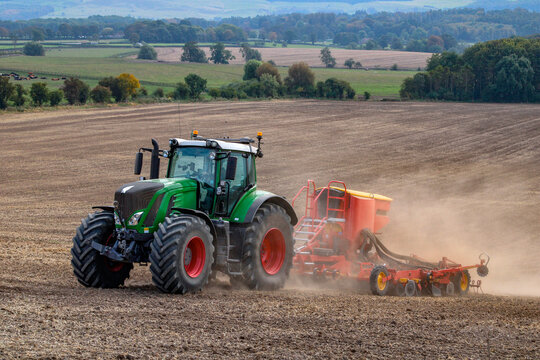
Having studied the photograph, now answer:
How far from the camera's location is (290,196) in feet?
89.4

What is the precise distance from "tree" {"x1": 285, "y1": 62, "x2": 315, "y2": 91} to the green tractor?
211 feet

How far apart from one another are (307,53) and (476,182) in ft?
446

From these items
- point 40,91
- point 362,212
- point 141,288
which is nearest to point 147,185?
point 141,288

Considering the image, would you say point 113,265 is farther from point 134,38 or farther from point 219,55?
point 134,38

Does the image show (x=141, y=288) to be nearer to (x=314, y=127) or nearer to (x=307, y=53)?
(x=314, y=127)

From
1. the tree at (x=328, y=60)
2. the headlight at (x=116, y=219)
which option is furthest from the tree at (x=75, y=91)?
the tree at (x=328, y=60)

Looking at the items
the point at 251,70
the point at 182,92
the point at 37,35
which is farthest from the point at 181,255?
the point at 37,35

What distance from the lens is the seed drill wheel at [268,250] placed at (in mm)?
12570

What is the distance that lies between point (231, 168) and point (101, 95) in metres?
52.8

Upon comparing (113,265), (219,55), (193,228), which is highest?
(219,55)

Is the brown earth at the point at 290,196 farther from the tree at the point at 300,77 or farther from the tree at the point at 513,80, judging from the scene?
the tree at the point at 300,77

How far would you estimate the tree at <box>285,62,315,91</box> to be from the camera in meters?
77.1

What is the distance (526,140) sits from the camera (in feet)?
145

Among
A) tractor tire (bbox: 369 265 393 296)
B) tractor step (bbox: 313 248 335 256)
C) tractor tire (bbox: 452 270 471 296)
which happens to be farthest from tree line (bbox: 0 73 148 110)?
tractor tire (bbox: 369 265 393 296)
